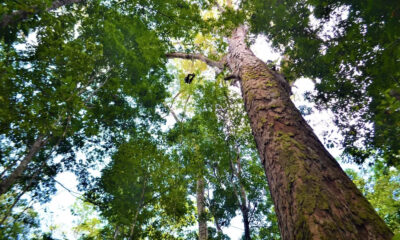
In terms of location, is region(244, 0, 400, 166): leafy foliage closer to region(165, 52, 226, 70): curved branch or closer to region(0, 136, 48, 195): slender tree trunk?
region(165, 52, 226, 70): curved branch

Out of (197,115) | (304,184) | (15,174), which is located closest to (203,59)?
(197,115)

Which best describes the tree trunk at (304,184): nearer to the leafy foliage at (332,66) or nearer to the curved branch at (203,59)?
the leafy foliage at (332,66)

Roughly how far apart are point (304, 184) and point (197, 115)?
963 cm

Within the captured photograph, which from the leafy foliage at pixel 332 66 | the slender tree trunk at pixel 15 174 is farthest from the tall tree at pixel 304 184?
the slender tree trunk at pixel 15 174

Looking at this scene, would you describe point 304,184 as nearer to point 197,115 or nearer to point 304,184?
point 304,184

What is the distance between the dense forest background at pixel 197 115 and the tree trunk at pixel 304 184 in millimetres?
20

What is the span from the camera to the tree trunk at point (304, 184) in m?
1.35

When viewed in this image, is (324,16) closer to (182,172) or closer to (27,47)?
(182,172)

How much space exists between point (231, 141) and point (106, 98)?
5996mm

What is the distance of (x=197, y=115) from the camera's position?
443 inches

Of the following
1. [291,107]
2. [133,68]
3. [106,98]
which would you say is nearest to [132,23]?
[133,68]

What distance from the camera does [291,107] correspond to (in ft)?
9.43

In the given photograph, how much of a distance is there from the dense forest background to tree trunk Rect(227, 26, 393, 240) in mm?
20

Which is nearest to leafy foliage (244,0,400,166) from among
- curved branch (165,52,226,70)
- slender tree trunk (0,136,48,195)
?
curved branch (165,52,226,70)
